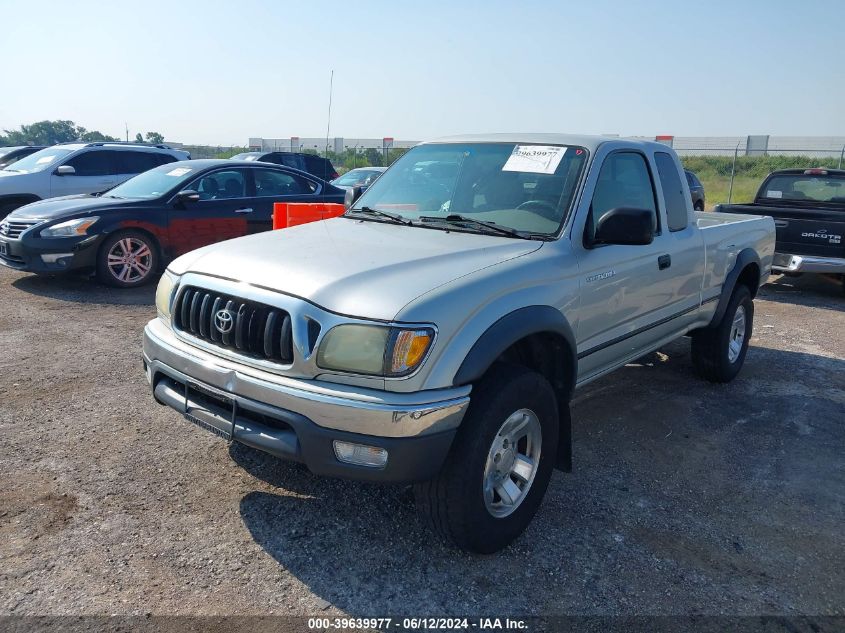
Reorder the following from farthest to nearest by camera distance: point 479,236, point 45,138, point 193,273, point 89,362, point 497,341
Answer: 1. point 45,138
2. point 89,362
3. point 479,236
4. point 193,273
5. point 497,341

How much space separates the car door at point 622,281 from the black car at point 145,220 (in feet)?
19.2

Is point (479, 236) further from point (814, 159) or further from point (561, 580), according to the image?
point (814, 159)

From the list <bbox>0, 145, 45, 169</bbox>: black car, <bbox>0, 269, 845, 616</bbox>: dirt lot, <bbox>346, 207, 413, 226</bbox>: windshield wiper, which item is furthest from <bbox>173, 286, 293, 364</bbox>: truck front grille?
<bbox>0, 145, 45, 169</bbox>: black car

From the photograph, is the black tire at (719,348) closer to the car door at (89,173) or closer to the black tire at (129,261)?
the black tire at (129,261)

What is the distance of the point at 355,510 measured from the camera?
133 inches

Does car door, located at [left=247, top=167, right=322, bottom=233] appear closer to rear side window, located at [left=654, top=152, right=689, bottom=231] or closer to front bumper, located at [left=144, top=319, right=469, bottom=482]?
rear side window, located at [left=654, top=152, right=689, bottom=231]

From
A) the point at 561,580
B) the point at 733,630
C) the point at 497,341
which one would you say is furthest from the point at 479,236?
the point at 733,630

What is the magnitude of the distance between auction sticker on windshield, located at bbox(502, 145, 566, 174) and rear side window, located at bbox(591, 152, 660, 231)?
268 mm

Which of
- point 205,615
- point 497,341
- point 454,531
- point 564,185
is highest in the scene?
point 564,185

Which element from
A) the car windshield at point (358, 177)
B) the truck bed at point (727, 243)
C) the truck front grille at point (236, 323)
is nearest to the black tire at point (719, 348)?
the truck bed at point (727, 243)

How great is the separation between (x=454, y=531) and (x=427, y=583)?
9.8 inches

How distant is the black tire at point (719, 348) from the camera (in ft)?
17.5

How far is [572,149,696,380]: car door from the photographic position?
361cm

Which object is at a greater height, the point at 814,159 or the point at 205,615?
the point at 814,159
